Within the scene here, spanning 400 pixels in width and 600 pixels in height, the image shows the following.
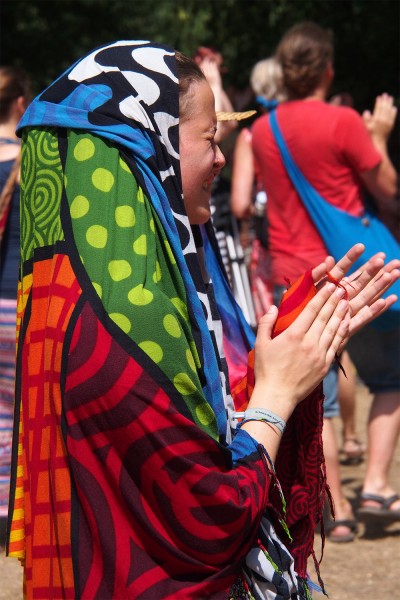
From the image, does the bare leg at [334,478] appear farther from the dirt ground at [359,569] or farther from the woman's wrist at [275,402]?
the woman's wrist at [275,402]

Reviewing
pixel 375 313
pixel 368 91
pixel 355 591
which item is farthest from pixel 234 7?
pixel 375 313

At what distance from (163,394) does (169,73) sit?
0.65 meters

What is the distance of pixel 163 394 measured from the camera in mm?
1857

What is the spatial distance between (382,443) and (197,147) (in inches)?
121

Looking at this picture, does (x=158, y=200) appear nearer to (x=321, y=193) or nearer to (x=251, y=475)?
(x=251, y=475)

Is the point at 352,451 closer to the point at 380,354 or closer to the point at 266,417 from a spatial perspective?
the point at 380,354

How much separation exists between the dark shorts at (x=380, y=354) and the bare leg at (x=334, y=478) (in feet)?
1.04

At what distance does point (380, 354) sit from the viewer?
493cm

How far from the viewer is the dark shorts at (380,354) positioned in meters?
4.86

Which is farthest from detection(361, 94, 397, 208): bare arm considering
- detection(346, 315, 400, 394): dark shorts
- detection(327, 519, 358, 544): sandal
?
detection(327, 519, 358, 544): sandal

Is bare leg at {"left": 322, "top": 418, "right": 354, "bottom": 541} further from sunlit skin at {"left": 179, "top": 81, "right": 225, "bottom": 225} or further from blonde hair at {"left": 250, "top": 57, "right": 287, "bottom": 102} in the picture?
sunlit skin at {"left": 179, "top": 81, "right": 225, "bottom": 225}

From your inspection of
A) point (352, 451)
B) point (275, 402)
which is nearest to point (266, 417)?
point (275, 402)

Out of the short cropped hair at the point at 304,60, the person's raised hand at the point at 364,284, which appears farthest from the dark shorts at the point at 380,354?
the person's raised hand at the point at 364,284

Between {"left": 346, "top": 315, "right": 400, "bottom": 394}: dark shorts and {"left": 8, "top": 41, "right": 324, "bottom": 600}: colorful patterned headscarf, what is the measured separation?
2916 mm
